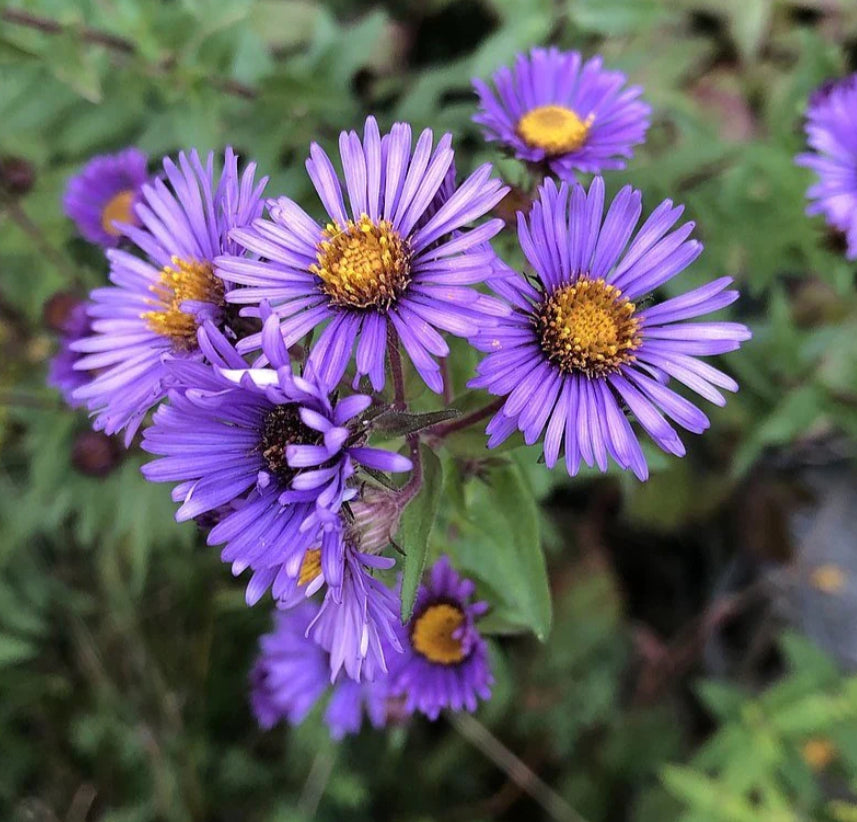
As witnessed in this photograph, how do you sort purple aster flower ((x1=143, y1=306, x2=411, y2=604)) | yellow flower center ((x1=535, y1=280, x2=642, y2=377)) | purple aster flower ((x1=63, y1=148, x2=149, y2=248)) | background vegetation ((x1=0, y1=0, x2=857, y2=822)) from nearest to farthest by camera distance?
purple aster flower ((x1=143, y1=306, x2=411, y2=604)) < yellow flower center ((x1=535, y1=280, x2=642, y2=377)) < purple aster flower ((x1=63, y1=148, x2=149, y2=248)) < background vegetation ((x1=0, y1=0, x2=857, y2=822))

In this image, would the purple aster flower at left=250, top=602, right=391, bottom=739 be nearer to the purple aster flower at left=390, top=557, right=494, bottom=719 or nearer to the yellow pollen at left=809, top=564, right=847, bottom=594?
the purple aster flower at left=390, top=557, right=494, bottom=719

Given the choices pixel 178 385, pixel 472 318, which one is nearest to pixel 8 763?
pixel 178 385

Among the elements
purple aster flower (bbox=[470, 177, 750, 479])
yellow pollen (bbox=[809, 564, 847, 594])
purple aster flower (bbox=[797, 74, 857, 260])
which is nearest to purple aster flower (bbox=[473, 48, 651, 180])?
purple aster flower (bbox=[470, 177, 750, 479])

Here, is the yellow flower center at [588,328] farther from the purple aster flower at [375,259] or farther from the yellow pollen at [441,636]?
the yellow pollen at [441,636]

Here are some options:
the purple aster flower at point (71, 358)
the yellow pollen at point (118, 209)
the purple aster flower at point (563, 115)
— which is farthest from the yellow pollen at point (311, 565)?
the yellow pollen at point (118, 209)

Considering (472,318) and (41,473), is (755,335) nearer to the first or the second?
(472,318)

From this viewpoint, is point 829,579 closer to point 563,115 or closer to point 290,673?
point 290,673

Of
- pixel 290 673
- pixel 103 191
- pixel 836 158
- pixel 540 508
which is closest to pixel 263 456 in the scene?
pixel 540 508
